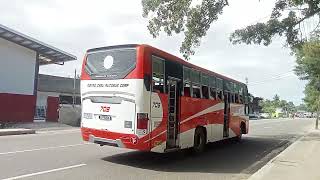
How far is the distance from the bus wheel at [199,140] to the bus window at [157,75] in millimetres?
3385

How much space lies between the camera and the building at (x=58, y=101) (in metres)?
37.3

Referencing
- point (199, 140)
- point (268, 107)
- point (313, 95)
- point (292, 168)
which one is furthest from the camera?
point (268, 107)

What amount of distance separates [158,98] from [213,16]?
6.34 m

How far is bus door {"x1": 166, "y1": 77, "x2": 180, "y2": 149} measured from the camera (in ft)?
46.9

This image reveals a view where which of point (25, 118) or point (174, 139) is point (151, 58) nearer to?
point (174, 139)

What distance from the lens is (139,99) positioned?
12812 mm

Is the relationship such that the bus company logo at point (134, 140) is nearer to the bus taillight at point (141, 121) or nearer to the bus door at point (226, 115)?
the bus taillight at point (141, 121)

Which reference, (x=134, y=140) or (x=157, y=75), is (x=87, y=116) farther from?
(x=157, y=75)

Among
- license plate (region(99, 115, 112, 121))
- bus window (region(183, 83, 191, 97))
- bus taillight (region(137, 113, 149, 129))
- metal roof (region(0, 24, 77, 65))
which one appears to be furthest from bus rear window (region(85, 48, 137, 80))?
metal roof (region(0, 24, 77, 65))

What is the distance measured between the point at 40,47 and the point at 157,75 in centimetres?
2596

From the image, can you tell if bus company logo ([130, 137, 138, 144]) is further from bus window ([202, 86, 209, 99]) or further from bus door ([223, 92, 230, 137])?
bus door ([223, 92, 230, 137])

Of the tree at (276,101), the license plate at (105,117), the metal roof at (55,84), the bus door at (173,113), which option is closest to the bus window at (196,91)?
the bus door at (173,113)

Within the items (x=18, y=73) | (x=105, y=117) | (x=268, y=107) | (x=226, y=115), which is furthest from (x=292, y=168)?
(x=268, y=107)

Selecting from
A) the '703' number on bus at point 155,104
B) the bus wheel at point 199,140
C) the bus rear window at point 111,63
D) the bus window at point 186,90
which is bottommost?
the bus wheel at point 199,140
